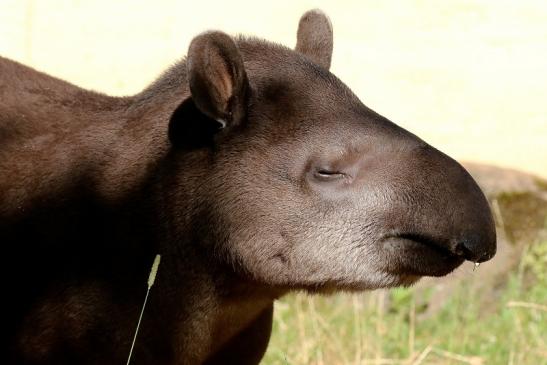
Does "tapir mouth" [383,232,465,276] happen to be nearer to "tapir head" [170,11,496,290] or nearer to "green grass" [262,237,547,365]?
"tapir head" [170,11,496,290]

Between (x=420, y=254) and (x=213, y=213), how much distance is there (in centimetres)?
94

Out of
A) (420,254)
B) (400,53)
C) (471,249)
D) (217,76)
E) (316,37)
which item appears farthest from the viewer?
(400,53)

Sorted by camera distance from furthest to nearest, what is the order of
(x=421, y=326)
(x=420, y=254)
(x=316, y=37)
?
(x=421, y=326) < (x=316, y=37) < (x=420, y=254)

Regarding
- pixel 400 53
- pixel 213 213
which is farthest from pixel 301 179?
pixel 400 53

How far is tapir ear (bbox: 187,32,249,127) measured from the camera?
205 inches

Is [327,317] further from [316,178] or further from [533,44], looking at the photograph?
[533,44]

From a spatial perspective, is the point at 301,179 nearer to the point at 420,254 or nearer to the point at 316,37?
the point at 420,254

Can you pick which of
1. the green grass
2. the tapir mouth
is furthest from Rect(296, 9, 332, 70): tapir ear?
the green grass

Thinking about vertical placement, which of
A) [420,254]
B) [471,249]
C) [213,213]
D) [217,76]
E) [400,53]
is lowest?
[400,53]

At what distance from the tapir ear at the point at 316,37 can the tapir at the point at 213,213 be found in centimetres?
39

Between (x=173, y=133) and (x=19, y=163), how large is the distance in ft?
2.68

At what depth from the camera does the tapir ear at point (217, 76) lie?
5.21m

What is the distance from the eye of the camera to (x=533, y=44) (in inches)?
454

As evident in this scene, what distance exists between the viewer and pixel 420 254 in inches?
203
